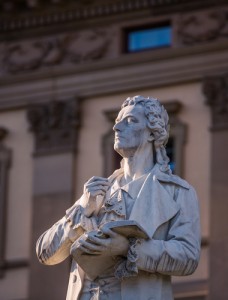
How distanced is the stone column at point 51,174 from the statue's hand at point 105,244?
17.5 m

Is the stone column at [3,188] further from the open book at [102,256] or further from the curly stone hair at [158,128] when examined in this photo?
the open book at [102,256]

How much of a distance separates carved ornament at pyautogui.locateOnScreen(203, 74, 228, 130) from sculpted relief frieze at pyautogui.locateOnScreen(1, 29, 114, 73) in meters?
2.06

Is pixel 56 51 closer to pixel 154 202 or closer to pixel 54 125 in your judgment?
pixel 54 125

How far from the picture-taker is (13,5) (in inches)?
1146

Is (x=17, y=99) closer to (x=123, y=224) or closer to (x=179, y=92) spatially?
(x=179, y=92)

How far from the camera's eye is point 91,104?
2772cm

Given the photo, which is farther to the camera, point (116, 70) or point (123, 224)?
point (116, 70)

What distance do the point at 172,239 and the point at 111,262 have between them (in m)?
0.36

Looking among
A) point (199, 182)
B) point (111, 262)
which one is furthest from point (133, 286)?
point (199, 182)

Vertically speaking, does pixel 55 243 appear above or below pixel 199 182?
below

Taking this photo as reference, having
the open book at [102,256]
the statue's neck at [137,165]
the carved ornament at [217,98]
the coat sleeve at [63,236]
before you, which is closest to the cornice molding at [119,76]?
the carved ornament at [217,98]

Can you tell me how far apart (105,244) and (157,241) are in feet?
0.99

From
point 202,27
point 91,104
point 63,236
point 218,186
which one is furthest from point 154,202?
point 91,104

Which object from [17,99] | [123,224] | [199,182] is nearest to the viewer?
[123,224]
